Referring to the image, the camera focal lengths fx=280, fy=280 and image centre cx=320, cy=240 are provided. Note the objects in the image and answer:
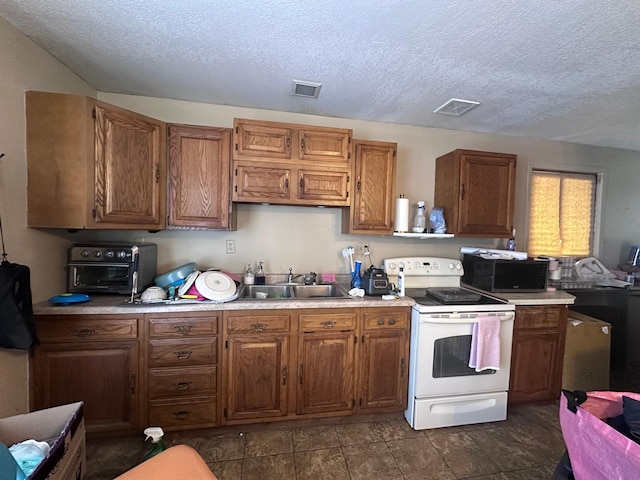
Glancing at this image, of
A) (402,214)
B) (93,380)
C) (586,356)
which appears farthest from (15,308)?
(586,356)

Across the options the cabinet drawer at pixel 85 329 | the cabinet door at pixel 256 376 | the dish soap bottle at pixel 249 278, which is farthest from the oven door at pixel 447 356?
the cabinet drawer at pixel 85 329

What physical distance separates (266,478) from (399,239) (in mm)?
2101

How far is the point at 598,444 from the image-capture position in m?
0.98

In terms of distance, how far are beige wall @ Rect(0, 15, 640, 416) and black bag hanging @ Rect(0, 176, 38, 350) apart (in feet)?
0.63

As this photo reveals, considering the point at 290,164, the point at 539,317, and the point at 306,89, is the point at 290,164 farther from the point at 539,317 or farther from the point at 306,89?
the point at 539,317

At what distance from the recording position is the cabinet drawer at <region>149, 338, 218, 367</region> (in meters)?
1.82

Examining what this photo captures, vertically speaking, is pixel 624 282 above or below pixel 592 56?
below

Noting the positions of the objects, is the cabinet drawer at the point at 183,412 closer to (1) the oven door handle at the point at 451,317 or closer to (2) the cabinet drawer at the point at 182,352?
(2) the cabinet drawer at the point at 182,352

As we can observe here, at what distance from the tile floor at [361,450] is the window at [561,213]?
185 centimetres

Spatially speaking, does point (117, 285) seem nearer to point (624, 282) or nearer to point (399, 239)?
point (399, 239)

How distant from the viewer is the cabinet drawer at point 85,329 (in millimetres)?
1699

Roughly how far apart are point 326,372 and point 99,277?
5.69ft

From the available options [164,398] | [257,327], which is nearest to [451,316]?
[257,327]

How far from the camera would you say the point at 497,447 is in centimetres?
194
